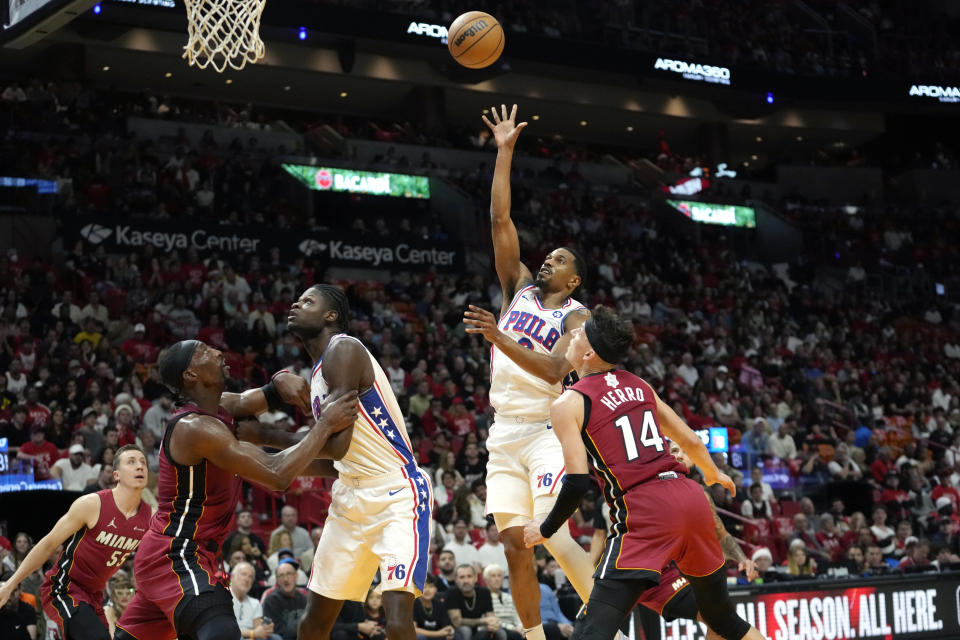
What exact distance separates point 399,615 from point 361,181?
21732 mm

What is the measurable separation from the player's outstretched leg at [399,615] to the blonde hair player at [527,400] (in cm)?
100

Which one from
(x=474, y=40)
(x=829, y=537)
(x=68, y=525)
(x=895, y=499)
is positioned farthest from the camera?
(x=895, y=499)

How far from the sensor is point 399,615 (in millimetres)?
5969

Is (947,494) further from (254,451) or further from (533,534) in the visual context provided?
(254,451)

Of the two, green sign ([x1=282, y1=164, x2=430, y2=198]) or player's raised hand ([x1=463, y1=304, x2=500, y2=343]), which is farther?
green sign ([x1=282, y1=164, x2=430, y2=198])

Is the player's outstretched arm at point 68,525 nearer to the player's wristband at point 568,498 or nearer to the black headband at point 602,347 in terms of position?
the player's wristband at point 568,498

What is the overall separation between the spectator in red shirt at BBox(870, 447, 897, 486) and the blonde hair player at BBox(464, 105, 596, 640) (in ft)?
46.7

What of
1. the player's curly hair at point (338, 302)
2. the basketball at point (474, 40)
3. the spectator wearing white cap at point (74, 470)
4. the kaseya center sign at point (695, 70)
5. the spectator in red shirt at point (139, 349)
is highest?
the kaseya center sign at point (695, 70)

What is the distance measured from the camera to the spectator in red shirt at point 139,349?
57.0ft

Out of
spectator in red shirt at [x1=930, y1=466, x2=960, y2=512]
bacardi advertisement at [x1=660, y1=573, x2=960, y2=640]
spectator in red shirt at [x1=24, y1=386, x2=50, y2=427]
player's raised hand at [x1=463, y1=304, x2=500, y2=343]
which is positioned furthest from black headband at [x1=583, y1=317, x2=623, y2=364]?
spectator in red shirt at [x1=930, y1=466, x2=960, y2=512]

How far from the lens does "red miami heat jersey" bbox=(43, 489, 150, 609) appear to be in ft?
25.8

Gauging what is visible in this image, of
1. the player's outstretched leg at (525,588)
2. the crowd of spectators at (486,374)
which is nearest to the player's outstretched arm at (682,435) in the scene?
the player's outstretched leg at (525,588)

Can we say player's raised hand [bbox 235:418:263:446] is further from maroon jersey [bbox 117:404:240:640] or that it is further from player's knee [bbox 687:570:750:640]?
player's knee [bbox 687:570:750:640]

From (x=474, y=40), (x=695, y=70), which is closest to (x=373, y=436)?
(x=474, y=40)
